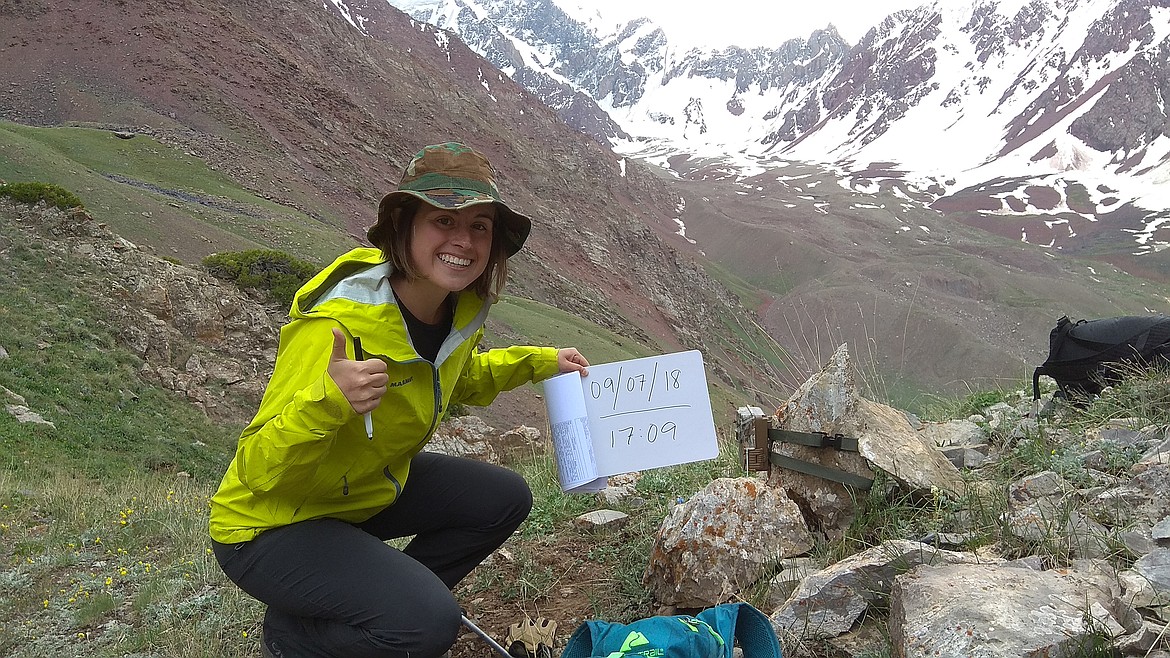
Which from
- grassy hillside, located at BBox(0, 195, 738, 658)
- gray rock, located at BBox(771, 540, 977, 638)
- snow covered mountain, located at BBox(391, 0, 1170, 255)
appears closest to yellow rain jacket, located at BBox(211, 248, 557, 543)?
grassy hillside, located at BBox(0, 195, 738, 658)

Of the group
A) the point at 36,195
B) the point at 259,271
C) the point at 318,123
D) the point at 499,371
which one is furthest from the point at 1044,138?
the point at 499,371

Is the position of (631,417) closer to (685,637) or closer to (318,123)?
(685,637)

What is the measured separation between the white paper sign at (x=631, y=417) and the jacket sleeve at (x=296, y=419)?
119 cm

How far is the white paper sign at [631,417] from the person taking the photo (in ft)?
10.9

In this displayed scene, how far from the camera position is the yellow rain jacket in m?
2.24

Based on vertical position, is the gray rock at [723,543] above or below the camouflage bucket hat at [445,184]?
below

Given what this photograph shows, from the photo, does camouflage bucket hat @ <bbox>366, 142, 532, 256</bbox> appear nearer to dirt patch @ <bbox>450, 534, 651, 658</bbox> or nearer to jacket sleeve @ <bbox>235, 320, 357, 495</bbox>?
jacket sleeve @ <bbox>235, 320, 357, 495</bbox>

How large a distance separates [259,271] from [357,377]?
52.2 ft

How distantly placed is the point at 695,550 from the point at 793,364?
7.79 feet

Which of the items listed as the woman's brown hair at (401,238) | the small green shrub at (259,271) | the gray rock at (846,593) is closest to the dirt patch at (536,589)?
the gray rock at (846,593)

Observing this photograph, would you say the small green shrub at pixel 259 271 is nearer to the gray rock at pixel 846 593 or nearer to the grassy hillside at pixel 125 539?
the grassy hillside at pixel 125 539

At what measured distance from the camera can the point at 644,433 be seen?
3.36 m

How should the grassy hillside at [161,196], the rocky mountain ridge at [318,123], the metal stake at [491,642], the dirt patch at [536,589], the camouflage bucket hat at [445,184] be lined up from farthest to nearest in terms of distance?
the rocky mountain ridge at [318,123], the grassy hillside at [161,196], the dirt patch at [536,589], the metal stake at [491,642], the camouflage bucket hat at [445,184]

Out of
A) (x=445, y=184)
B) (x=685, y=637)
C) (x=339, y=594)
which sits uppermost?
(x=445, y=184)
